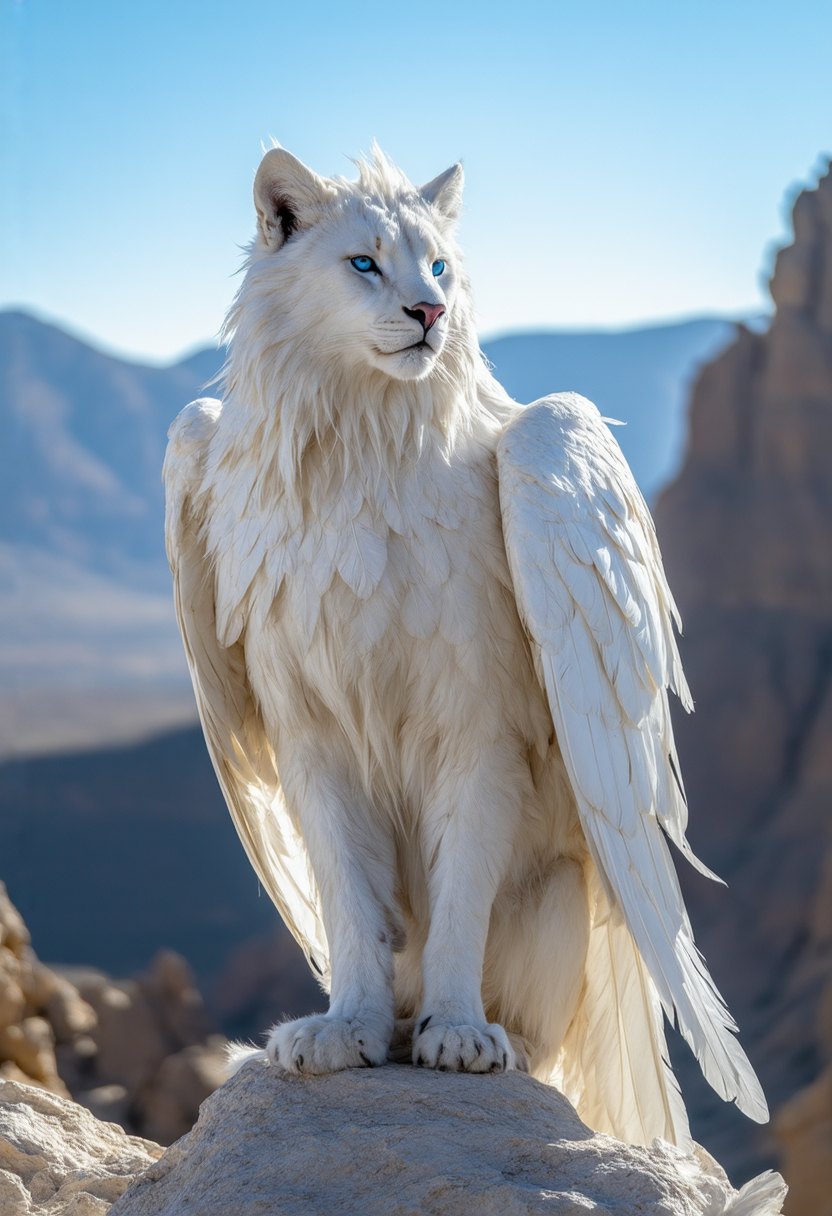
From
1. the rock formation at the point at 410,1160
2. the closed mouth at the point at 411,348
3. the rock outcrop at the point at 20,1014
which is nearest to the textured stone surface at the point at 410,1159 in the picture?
the rock formation at the point at 410,1160

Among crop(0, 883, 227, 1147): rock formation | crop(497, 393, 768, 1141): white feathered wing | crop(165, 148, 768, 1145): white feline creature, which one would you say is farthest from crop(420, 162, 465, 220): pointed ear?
crop(0, 883, 227, 1147): rock formation

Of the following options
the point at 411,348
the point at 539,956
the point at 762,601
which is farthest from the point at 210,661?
the point at 762,601

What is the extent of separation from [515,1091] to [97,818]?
98.8 feet

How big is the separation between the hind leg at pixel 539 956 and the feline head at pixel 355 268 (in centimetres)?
113

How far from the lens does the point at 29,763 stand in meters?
31.1

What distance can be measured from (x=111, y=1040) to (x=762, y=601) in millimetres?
22211

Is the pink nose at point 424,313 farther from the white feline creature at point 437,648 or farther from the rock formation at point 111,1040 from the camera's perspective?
the rock formation at point 111,1040

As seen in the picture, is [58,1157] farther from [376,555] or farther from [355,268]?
[355,268]

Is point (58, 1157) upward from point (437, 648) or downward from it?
downward

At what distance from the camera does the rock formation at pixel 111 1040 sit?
595cm

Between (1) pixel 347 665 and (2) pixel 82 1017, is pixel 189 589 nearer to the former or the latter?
(1) pixel 347 665

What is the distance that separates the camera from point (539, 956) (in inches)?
98.1

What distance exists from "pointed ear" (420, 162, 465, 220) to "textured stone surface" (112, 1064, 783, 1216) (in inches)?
68.8

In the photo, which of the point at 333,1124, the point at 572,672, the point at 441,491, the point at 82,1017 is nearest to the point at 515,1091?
the point at 333,1124
